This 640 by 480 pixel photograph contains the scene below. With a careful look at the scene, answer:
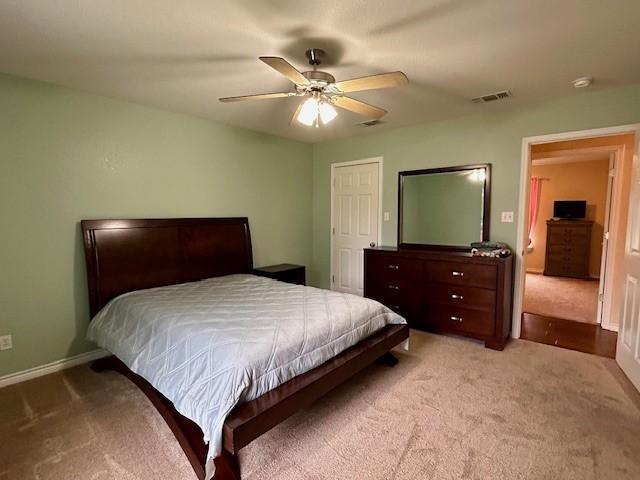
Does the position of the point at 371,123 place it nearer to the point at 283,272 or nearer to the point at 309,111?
the point at 309,111

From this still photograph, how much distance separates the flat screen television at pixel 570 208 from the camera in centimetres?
645

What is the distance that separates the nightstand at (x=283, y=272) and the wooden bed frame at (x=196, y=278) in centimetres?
17

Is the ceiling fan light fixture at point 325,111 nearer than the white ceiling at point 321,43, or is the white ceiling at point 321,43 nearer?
the white ceiling at point 321,43

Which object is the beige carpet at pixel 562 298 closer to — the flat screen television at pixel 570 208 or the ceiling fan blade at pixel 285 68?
the flat screen television at pixel 570 208

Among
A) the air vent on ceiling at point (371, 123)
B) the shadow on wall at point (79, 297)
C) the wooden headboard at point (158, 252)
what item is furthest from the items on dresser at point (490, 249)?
the shadow on wall at point (79, 297)

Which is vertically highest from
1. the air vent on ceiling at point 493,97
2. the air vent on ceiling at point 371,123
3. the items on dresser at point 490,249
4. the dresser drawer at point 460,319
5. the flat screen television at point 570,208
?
the air vent on ceiling at point 371,123

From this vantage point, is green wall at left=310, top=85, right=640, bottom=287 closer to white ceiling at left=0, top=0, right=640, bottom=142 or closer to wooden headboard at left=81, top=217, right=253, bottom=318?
white ceiling at left=0, top=0, right=640, bottom=142

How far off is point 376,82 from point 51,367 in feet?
11.1

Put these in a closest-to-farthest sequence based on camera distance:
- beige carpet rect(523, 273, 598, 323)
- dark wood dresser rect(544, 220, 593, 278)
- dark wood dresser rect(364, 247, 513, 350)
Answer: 1. dark wood dresser rect(364, 247, 513, 350)
2. beige carpet rect(523, 273, 598, 323)
3. dark wood dresser rect(544, 220, 593, 278)

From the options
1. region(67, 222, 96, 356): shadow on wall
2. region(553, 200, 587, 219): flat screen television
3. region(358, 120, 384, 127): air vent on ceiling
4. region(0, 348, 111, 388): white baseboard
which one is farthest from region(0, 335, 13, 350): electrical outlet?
region(553, 200, 587, 219): flat screen television

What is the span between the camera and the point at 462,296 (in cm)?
333

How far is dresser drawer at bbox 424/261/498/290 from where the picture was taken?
3.16 metres

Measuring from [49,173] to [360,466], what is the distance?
3.14 m

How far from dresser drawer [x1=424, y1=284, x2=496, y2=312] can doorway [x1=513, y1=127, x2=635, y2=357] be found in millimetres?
538
